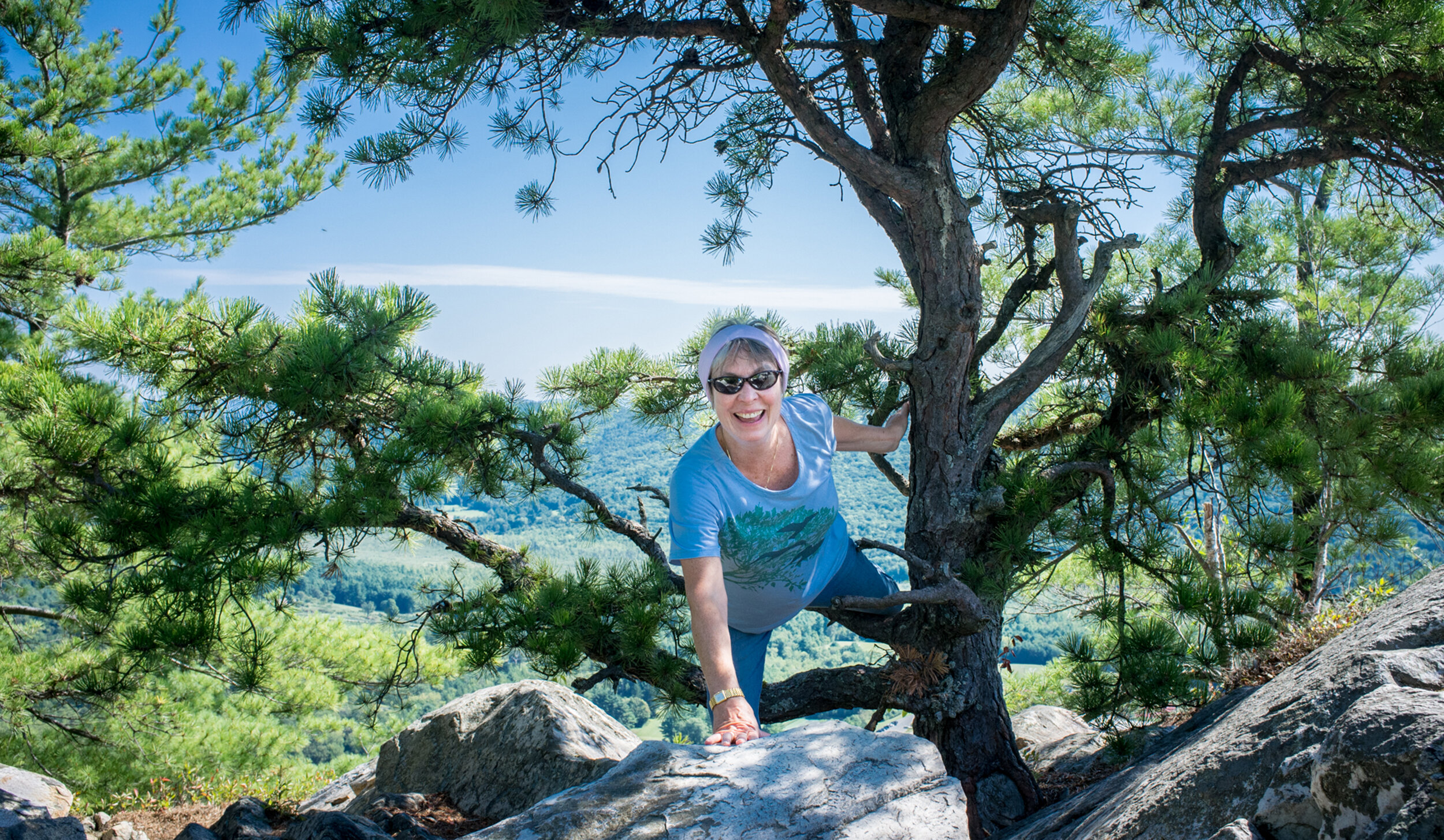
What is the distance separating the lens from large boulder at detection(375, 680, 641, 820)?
111 inches

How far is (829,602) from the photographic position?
8.46 ft

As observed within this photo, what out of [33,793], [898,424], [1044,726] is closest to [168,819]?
[33,793]

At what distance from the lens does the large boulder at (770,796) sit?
152cm

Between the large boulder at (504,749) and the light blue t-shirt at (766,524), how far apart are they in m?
0.90

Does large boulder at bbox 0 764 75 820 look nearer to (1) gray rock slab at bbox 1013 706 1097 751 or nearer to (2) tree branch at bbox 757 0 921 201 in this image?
(2) tree branch at bbox 757 0 921 201

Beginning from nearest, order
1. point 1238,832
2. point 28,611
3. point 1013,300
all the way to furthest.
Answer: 1. point 1238,832
2. point 1013,300
3. point 28,611

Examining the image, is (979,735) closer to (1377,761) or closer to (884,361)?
(884,361)

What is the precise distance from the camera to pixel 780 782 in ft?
5.21

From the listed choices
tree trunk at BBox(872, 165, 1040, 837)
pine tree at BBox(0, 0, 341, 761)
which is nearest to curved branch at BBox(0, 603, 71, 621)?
pine tree at BBox(0, 0, 341, 761)

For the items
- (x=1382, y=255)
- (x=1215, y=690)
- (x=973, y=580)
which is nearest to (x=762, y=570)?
(x=973, y=580)

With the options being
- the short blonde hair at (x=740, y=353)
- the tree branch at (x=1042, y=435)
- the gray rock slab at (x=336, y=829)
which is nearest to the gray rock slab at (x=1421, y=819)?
the short blonde hair at (x=740, y=353)

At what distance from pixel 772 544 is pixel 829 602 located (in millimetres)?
457

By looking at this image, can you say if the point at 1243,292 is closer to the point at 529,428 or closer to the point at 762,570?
the point at 762,570

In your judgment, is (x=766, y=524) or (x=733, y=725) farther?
(x=766, y=524)
